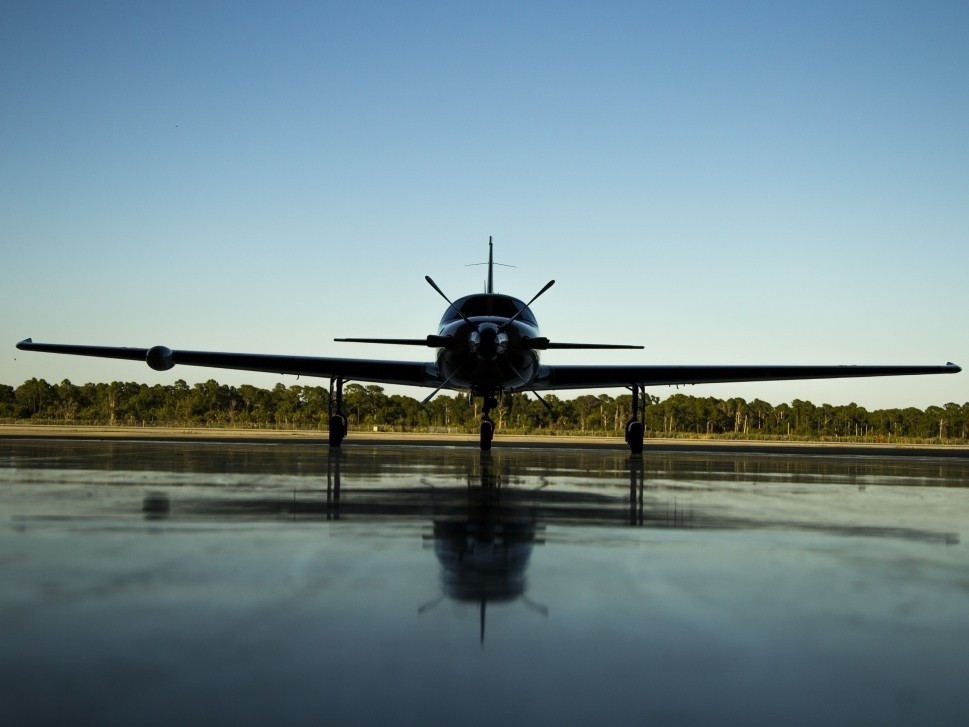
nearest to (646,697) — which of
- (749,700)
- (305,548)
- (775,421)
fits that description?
(749,700)

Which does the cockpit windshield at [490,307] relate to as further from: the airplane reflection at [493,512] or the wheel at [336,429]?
the airplane reflection at [493,512]

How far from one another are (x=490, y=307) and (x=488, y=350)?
2.75m

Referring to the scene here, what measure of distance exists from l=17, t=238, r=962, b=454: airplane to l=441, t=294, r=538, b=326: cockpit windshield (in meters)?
0.02

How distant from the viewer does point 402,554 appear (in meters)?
5.73

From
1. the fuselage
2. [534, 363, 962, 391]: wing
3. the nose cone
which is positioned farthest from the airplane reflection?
[534, 363, 962, 391]: wing

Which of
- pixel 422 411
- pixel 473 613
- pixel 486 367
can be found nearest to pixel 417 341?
pixel 486 367

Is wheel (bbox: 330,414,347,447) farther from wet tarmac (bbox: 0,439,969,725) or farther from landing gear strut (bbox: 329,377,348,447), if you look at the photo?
wet tarmac (bbox: 0,439,969,725)

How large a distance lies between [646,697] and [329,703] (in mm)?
1105

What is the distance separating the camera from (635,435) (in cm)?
2392

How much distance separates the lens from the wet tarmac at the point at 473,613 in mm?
2979

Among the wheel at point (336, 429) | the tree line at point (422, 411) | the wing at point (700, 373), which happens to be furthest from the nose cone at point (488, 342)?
the tree line at point (422, 411)

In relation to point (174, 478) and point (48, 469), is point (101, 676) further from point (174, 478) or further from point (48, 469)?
point (48, 469)

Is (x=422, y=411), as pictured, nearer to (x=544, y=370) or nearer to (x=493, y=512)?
(x=544, y=370)

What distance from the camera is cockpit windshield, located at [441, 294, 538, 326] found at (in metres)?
21.4
